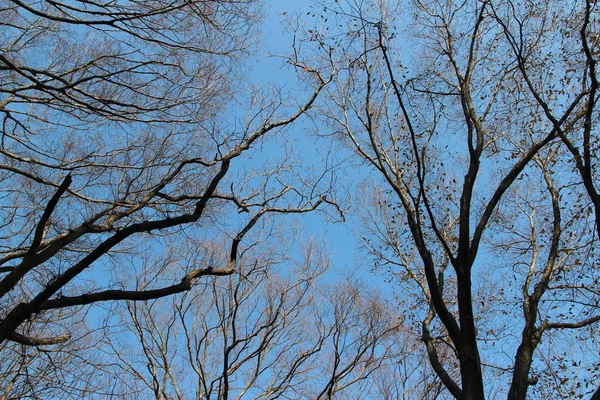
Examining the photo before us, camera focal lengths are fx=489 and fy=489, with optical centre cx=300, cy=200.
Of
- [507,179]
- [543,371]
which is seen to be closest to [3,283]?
[507,179]

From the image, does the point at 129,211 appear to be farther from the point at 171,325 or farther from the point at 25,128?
the point at 171,325

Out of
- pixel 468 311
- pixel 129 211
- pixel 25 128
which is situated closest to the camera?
pixel 468 311

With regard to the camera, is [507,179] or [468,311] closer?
[468,311]

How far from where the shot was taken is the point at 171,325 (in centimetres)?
852

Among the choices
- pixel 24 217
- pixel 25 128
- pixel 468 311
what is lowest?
pixel 468 311

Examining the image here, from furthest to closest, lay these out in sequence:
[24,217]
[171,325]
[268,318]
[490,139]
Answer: [171,325] < [268,318] < [490,139] < [24,217]

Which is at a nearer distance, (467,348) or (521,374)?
(467,348)

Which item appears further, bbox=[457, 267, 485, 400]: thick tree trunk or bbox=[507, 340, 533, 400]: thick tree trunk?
bbox=[507, 340, 533, 400]: thick tree trunk

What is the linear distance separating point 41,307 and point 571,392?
7.28 m

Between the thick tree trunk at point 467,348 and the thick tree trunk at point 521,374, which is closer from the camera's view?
the thick tree trunk at point 467,348

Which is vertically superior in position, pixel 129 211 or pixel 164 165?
pixel 164 165

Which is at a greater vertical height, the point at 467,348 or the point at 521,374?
the point at 521,374

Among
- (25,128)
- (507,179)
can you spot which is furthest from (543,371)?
(25,128)

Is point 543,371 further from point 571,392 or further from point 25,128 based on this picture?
point 25,128
